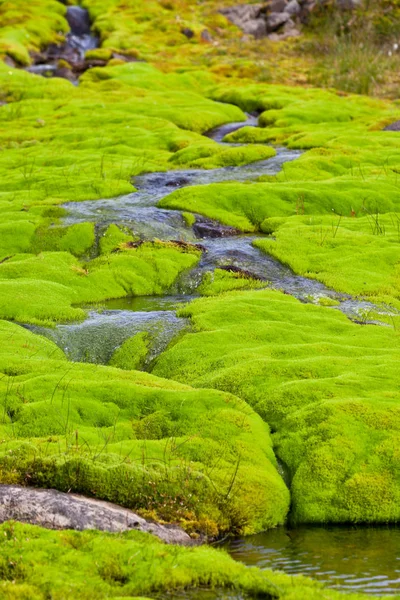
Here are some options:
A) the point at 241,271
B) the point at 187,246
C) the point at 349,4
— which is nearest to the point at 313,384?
the point at 241,271

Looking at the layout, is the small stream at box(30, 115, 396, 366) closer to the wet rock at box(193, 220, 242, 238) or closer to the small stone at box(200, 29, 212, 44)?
the wet rock at box(193, 220, 242, 238)

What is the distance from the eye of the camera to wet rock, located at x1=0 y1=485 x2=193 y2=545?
8.55 metres

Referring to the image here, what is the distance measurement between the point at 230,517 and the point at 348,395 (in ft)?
10.2

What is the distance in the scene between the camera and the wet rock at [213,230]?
2184 cm

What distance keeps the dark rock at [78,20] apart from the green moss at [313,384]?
166ft

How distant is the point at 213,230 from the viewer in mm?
21875

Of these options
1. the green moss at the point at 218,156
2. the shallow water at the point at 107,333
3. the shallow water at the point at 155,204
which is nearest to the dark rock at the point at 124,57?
the green moss at the point at 218,156

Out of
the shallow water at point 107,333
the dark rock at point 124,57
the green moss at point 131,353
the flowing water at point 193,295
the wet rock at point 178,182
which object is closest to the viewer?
the flowing water at point 193,295

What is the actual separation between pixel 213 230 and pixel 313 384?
34.4 ft

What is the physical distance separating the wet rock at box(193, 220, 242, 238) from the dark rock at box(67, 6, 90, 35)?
44051 millimetres

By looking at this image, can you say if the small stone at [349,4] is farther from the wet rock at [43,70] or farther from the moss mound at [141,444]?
the moss mound at [141,444]

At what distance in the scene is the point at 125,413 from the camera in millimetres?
11336

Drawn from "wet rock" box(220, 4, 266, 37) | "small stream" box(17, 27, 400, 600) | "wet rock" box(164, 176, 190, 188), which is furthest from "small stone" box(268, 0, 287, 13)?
"wet rock" box(164, 176, 190, 188)

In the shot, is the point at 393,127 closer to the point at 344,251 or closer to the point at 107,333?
the point at 344,251
